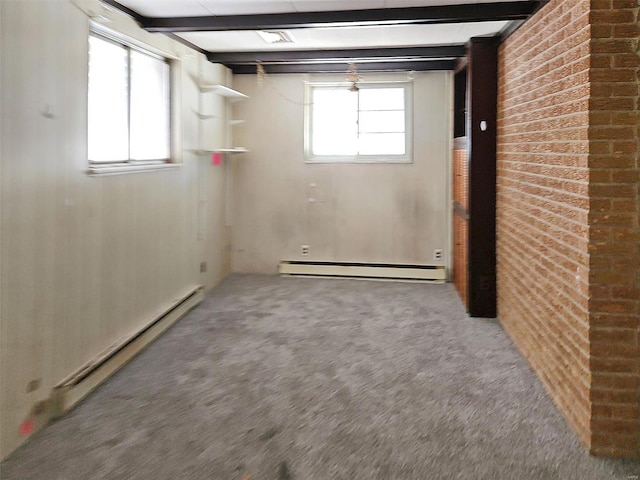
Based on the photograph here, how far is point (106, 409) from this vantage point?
3006 mm

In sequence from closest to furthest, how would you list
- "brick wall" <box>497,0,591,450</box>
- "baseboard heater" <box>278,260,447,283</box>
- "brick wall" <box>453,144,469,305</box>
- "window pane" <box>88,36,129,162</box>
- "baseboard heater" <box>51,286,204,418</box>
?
"brick wall" <box>497,0,591,450</box> → "baseboard heater" <box>51,286,204,418</box> → "window pane" <box>88,36,129,162</box> → "brick wall" <box>453,144,469,305</box> → "baseboard heater" <box>278,260,447,283</box>

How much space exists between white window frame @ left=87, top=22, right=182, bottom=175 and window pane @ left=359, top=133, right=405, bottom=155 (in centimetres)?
222

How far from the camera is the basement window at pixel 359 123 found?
6.08 meters

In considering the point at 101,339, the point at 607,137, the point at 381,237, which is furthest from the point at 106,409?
the point at 381,237

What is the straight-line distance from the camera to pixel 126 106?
392 centimetres

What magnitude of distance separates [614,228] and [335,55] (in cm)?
340

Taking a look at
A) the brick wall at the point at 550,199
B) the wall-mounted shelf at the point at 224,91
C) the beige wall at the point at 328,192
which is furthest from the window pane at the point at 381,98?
the brick wall at the point at 550,199

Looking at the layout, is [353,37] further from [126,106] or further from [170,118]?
[126,106]

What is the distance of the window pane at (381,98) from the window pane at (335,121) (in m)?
0.10

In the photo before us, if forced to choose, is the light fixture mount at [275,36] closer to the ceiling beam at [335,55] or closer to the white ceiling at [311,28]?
the white ceiling at [311,28]

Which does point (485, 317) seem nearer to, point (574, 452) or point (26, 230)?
point (574, 452)

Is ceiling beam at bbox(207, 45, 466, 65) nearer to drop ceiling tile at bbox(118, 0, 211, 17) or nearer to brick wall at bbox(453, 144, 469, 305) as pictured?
brick wall at bbox(453, 144, 469, 305)

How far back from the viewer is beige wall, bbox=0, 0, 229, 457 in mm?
2486

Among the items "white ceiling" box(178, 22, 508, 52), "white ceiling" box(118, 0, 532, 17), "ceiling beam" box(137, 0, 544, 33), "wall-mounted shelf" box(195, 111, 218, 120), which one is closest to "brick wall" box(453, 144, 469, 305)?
"white ceiling" box(178, 22, 508, 52)
